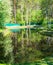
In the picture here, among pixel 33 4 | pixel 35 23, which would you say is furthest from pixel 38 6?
pixel 35 23

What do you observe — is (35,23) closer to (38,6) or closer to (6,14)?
(38,6)

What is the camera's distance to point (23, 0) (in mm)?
69375

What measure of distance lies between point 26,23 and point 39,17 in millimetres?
5951

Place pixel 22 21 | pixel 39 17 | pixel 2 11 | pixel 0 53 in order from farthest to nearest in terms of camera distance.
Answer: pixel 39 17
pixel 22 21
pixel 2 11
pixel 0 53

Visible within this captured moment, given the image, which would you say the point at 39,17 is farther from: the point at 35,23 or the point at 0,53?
the point at 0,53

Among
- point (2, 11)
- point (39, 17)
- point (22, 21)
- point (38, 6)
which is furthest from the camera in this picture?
point (38, 6)

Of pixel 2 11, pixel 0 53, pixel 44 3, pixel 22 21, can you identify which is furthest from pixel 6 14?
pixel 44 3

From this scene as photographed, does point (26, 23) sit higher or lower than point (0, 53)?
lower

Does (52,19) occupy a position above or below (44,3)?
below

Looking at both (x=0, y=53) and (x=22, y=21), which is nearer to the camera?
(x=0, y=53)

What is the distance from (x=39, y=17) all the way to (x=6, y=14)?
25847mm

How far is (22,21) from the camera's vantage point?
6419 cm

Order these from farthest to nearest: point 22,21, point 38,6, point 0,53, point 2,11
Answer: point 38,6, point 22,21, point 2,11, point 0,53

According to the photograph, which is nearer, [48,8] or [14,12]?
[14,12]
